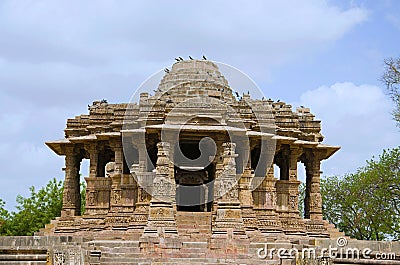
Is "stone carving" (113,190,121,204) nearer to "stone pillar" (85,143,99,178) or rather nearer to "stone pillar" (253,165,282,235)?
"stone pillar" (85,143,99,178)

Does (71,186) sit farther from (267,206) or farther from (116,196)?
(267,206)

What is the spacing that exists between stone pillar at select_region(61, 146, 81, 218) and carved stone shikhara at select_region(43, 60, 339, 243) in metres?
0.03

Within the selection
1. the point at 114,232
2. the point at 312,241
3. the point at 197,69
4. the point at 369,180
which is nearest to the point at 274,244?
the point at 312,241

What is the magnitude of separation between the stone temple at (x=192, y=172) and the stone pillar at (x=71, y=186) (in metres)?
0.03

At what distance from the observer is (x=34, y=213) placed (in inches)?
1428

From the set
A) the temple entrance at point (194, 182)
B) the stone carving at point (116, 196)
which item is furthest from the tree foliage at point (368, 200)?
the stone carving at point (116, 196)

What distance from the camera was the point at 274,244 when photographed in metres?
19.4

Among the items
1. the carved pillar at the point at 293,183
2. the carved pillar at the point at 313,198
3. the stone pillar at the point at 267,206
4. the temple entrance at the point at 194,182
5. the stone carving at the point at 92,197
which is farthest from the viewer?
the temple entrance at the point at 194,182

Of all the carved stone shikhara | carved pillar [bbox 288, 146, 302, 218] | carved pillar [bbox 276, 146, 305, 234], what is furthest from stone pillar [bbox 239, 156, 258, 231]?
carved pillar [bbox 288, 146, 302, 218]

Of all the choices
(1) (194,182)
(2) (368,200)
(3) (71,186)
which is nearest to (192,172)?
(1) (194,182)

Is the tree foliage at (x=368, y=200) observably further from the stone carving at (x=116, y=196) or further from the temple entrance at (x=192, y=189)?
the stone carving at (x=116, y=196)

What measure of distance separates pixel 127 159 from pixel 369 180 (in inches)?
485

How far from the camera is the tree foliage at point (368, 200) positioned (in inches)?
1191

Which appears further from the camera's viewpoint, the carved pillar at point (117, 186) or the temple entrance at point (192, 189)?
the temple entrance at point (192, 189)
